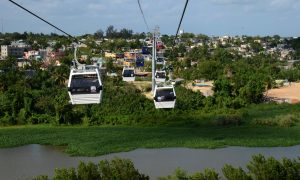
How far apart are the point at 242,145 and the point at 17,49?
199ft

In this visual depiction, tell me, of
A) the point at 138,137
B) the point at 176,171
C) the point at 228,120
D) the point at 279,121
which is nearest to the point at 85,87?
the point at 176,171

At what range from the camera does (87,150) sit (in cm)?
2120

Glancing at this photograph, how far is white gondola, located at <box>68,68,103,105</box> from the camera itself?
933cm

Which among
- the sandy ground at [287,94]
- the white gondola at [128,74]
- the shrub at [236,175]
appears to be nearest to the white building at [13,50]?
the sandy ground at [287,94]

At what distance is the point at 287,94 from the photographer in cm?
4400

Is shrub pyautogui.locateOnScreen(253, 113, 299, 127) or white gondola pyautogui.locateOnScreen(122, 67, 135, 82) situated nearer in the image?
white gondola pyautogui.locateOnScreen(122, 67, 135, 82)

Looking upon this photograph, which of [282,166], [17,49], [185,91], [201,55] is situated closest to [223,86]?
[185,91]

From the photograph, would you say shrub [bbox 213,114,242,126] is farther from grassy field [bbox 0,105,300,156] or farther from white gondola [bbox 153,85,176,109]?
white gondola [bbox 153,85,176,109]

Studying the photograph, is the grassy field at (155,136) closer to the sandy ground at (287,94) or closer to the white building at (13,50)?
the sandy ground at (287,94)

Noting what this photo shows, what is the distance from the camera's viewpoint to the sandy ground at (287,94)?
3912 centimetres

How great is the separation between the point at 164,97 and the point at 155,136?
366 inches

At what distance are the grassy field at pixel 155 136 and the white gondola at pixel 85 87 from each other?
11492 mm

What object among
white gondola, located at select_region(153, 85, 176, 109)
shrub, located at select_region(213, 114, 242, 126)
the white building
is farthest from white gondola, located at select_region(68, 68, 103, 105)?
the white building

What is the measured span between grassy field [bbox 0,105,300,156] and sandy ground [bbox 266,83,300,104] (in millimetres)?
10340
